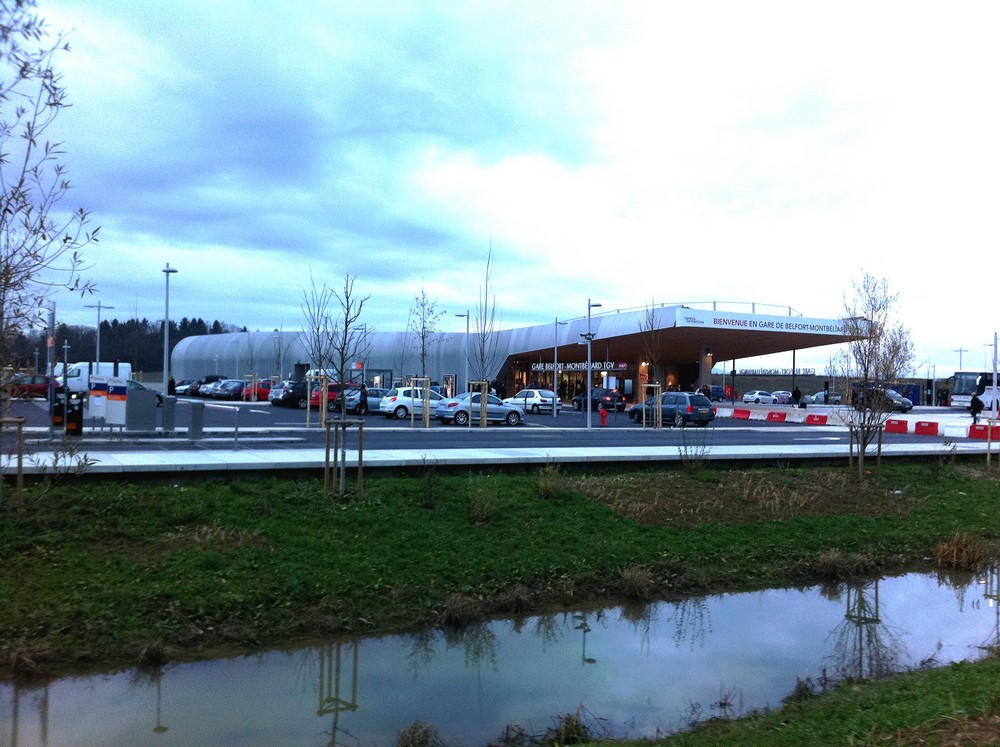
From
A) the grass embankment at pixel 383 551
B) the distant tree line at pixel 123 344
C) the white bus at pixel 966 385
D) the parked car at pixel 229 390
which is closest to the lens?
the grass embankment at pixel 383 551

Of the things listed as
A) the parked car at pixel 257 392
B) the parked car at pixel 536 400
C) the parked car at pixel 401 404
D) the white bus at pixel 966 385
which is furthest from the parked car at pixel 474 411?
the white bus at pixel 966 385

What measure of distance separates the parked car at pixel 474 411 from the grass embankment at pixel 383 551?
2310 cm

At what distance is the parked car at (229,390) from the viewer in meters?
63.3

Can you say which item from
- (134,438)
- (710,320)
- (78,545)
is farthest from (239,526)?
(710,320)

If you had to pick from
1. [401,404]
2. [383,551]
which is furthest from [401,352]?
[383,551]

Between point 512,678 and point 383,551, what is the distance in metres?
3.39

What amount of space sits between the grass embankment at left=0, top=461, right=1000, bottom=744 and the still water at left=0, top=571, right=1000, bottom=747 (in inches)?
21.1

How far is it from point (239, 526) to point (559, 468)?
7128 millimetres

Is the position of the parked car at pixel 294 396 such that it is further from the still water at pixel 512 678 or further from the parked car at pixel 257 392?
the still water at pixel 512 678

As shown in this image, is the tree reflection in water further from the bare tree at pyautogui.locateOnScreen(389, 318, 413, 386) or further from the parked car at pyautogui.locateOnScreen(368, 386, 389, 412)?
the bare tree at pyautogui.locateOnScreen(389, 318, 413, 386)

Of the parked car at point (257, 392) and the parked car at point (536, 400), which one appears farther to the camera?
the parked car at point (257, 392)

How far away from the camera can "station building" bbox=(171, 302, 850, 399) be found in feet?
185

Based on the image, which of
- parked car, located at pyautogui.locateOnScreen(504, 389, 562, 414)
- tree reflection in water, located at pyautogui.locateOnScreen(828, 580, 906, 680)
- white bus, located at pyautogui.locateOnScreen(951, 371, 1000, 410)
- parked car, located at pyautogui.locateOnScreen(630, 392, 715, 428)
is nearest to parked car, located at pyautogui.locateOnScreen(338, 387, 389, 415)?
parked car, located at pyautogui.locateOnScreen(504, 389, 562, 414)

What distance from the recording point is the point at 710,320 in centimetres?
5434
